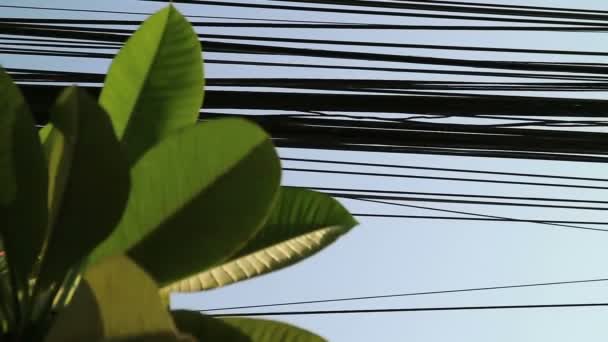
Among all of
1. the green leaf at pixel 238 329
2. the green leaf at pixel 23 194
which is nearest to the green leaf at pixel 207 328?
the green leaf at pixel 238 329

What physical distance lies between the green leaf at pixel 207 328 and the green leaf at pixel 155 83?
0.47 ft

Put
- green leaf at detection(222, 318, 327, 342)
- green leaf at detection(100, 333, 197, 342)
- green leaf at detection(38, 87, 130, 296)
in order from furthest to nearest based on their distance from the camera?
green leaf at detection(222, 318, 327, 342) → green leaf at detection(38, 87, 130, 296) → green leaf at detection(100, 333, 197, 342)

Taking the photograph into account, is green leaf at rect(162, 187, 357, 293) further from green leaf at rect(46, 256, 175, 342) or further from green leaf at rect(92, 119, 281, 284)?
green leaf at rect(46, 256, 175, 342)

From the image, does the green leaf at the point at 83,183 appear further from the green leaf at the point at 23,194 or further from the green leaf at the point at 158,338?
the green leaf at the point at 158,338

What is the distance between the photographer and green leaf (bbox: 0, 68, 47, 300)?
559 millimetres

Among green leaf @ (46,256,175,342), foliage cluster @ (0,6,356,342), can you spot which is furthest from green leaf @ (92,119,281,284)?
green leaf @ (46,256,175,342)

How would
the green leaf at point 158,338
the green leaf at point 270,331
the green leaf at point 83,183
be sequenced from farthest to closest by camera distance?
1. the green leaf at point 270,331
2. the green leaf at point 83,183
3. the green leaf at point 158,338

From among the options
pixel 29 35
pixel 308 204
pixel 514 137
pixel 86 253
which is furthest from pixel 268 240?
pixel 29 35

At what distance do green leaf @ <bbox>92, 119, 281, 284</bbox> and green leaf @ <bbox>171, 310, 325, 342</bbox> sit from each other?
0.14 feet

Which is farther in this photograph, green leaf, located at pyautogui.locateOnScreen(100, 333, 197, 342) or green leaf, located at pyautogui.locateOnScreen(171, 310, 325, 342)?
green leaf, located at pyautogui.locateOnScreen(171, 310, 325, 342)

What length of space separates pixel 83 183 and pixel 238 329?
0.16 m

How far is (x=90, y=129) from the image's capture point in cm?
53

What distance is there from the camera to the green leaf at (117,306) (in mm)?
414

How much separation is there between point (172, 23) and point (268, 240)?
0.21m
